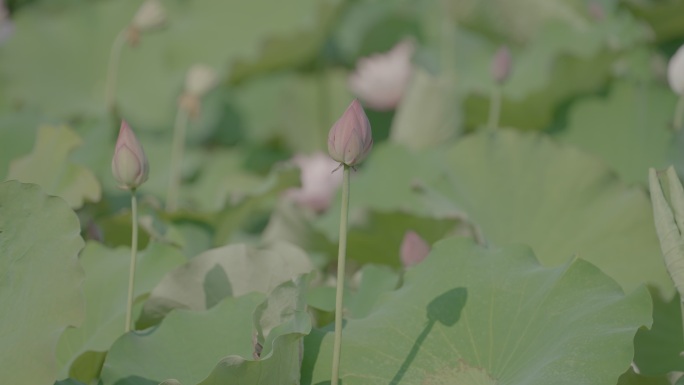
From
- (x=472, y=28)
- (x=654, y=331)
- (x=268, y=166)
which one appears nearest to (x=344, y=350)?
(x=654, y=331)

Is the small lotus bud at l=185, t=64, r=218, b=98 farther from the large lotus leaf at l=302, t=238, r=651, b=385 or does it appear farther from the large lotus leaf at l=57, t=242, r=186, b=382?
the large lotus leaf at l=302, t=238, r=651, b=385

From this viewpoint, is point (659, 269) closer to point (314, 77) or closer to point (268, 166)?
point (268, 166)

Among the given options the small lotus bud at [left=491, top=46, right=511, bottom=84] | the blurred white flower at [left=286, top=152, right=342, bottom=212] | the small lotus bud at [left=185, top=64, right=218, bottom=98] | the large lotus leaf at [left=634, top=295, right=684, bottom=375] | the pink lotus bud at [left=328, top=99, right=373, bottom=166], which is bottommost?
the blurred white flower at [left=286, top=152, right=342, bottom=212]

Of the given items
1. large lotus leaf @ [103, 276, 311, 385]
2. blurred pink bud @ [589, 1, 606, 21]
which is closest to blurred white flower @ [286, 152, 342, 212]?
blurred pink bud @ [589, 1, 606, 21]

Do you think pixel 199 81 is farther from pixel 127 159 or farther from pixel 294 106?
pixel 294 106

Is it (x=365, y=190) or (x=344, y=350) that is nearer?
(x=344, y=350)

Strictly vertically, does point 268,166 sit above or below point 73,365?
below
